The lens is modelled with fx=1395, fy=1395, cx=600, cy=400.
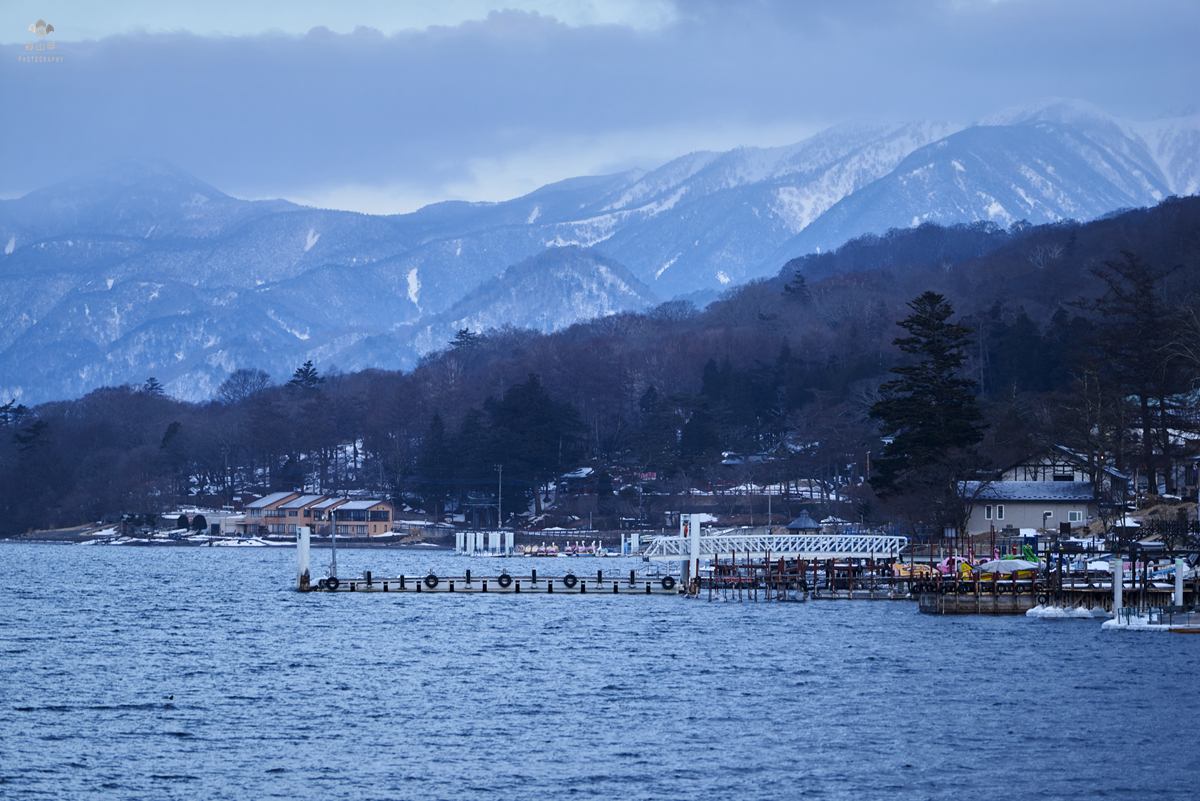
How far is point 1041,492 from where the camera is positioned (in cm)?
9569

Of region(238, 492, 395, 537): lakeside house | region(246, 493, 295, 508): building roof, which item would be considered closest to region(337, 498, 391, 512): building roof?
region(238, 492, 395, 537): lakeside house

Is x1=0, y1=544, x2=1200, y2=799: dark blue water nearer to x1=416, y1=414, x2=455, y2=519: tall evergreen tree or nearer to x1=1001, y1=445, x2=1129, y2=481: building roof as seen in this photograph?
x1=1001, y1=445, x2=1129, y2=481: building roof

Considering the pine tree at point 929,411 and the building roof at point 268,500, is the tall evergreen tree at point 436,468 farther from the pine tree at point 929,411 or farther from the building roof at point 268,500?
the pine tree at point 929,411

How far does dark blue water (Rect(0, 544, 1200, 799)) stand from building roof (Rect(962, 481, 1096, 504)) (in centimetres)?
3020

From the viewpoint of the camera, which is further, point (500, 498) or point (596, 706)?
point (500, 498)

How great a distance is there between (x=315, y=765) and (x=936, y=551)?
6327cm

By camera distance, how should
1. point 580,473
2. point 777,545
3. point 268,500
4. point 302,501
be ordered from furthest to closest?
point 268,500
point 302,501
point 580,473
point 777,545

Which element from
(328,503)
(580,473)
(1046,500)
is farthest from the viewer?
(328,503)

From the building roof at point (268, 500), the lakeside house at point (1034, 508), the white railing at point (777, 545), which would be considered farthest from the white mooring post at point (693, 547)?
the building roof at point (268, 500)

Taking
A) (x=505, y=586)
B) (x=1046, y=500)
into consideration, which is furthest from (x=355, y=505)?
(x=1046, y=500)

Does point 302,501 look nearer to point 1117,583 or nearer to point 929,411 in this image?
point 929,411

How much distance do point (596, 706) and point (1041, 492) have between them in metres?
63.8

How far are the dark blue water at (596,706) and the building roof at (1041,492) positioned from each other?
99.1ft

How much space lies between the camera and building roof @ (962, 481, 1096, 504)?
94.4 metres
